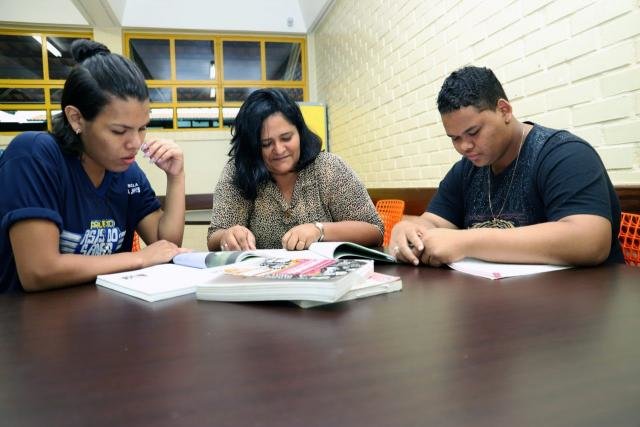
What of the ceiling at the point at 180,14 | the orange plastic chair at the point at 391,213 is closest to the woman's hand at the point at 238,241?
the orange plastic chair at the point at 391,213

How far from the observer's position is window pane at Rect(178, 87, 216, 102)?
19.5 ft

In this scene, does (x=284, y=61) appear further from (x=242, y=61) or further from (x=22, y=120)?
(x=22, y=120)

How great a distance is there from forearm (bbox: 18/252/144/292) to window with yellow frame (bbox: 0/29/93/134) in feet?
17.4

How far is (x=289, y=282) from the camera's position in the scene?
733mm

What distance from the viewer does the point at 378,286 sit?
81 cm

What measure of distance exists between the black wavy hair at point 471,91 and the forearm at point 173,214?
35.9 inches

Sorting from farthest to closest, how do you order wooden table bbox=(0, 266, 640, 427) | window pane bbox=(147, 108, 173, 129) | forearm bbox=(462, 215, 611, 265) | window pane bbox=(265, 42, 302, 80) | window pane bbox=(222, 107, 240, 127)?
window pane bbox=(265, 42, 302, 80), window pane bbox=(222, 107, 240, 127), window pane bbox=(147, 108, 173, 129), forearm bbox=(462, 215, 611, 265), wooden table bbox=(0, 266, 640, 427)

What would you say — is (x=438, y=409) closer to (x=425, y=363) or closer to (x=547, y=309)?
(x=425, y=363)

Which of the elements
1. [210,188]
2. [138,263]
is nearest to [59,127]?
[138,263]

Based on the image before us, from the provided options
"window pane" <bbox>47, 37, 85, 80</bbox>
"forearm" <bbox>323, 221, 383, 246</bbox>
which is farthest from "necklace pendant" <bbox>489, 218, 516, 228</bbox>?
"window pane" <bbox>47, 37, 85, 80</bbox>

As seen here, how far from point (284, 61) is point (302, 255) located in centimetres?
569

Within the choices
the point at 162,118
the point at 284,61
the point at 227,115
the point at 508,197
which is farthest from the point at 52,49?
the point at 508,197

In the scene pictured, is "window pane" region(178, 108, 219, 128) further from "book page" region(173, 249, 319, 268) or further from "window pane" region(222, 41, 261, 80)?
"book page" region(173, 249, 319, 268)

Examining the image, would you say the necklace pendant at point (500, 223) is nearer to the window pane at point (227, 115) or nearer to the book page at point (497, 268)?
the book page at point (497, 268)
